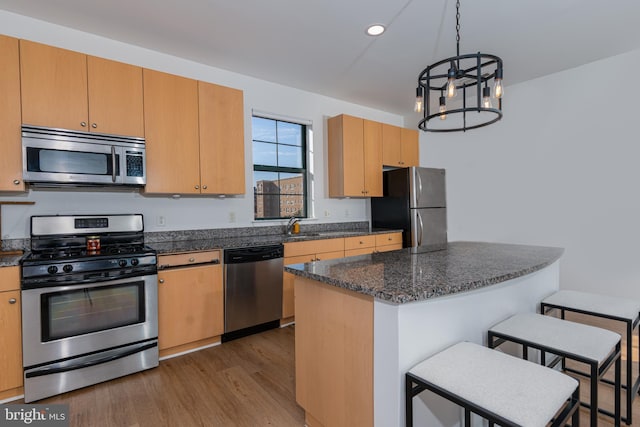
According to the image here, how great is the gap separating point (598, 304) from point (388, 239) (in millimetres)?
2341

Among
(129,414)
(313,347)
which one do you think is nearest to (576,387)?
(313,347)

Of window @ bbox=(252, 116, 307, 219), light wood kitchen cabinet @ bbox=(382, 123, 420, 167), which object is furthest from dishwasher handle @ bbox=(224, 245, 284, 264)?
light wood kitchen cabinet @ bbox=(382, 123, 420, 167)

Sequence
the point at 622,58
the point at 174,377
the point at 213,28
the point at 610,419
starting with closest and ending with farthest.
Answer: the point at 610,419 → the point at 174,377 → the point at 213,28 → the point at 622,58

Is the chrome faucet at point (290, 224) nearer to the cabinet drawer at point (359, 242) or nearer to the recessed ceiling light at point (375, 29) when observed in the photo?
the cabinet drawer at point (359, 242)

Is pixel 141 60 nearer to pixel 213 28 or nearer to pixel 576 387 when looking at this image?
pixel 213 28

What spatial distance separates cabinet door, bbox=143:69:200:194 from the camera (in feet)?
8.68

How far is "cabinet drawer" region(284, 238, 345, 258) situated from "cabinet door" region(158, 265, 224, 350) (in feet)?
2.35

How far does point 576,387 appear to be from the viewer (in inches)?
42.0

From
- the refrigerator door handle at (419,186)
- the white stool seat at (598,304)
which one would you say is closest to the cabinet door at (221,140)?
the refrigerator door handle at (419,186)

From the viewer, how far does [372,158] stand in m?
4.31

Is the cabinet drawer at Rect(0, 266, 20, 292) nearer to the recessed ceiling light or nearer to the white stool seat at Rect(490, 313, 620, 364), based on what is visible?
the white stool seat at Rect(490, 313, 620, 364)

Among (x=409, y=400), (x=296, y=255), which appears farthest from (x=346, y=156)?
(x=409, y=400)

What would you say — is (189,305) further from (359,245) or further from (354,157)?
(354,157)

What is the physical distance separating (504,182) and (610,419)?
2830mm
